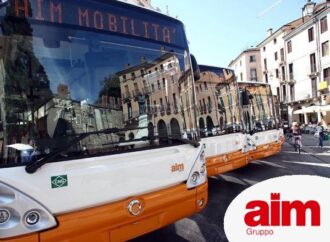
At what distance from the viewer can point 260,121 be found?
10094 mm

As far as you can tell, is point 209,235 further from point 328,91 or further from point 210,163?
point 328,91

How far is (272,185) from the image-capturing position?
2.49 m

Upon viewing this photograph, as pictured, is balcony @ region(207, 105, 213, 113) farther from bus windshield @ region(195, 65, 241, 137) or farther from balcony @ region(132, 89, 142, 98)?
balcony @ region(132, 89, 142, 98)

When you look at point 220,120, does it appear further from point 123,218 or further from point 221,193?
point 123,218

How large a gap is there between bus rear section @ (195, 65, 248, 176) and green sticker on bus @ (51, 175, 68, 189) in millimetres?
4193

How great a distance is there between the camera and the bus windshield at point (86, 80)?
2.58 m

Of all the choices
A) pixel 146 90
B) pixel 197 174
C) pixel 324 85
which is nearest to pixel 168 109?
pixel 146 90

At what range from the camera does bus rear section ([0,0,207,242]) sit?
2.50m

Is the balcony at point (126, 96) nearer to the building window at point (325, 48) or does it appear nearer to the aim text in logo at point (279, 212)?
the aim text in logo at point (279, 212)

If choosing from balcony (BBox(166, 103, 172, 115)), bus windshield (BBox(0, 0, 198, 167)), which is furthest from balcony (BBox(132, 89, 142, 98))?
balcony (BBox(166, 103, 172, 115))

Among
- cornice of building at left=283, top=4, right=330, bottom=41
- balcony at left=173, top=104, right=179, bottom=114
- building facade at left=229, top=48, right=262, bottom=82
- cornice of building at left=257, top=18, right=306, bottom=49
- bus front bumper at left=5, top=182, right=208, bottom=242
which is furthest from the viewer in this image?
building facade at left=229, top=48, right=262, bottom=82

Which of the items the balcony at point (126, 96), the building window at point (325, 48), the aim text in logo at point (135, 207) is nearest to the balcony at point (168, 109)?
the balcony at point (126, 96)

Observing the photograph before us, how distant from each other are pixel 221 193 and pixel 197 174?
3415 mm

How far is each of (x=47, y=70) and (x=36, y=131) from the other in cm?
55
